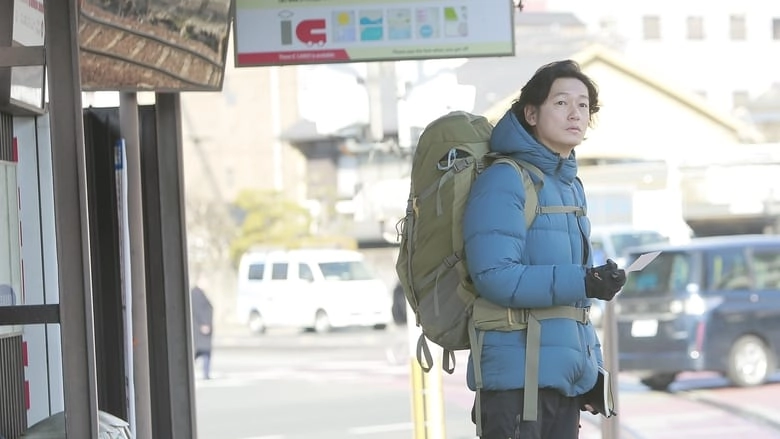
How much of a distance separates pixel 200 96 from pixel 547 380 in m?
42.5

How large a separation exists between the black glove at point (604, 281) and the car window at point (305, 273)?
30.0m

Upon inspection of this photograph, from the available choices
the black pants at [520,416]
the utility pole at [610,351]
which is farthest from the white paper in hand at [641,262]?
the utility pole at [610,351]

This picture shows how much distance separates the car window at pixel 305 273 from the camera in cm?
3325

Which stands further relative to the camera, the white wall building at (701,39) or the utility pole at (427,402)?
the white wall building at (701,39)

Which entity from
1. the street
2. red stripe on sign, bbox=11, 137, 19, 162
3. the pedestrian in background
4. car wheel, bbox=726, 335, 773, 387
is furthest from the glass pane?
red stripe on sign, bbox=11, 137, 19, 162

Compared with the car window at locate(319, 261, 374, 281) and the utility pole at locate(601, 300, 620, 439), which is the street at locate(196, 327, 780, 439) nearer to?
the utility pole at locate(601, 300, 620, 439)

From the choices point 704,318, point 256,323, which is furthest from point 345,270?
point 704,318

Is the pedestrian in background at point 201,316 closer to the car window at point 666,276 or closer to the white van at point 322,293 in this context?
the car window at point 666,276

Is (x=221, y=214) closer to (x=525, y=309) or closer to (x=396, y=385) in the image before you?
(x=396, y=385)

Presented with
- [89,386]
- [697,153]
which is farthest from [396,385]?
[697,153]

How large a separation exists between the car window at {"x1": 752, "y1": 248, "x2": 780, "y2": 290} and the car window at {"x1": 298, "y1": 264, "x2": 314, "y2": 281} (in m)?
16.7

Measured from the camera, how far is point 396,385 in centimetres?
2089

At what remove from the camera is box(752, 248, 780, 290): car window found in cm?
1800

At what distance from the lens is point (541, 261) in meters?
3.44
